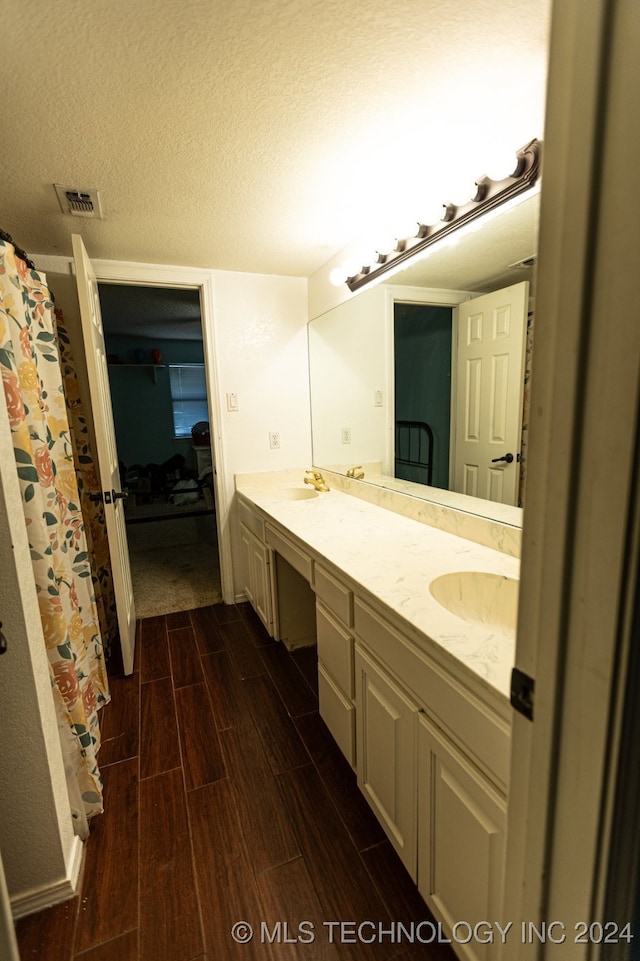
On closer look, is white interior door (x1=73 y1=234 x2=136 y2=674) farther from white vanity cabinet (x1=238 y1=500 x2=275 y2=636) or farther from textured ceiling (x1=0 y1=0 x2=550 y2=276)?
white vanity cabinet (x1=238 y1=500 x2=275 y2=636)

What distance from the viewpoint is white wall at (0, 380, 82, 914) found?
0.99 m

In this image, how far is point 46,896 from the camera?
1122mm

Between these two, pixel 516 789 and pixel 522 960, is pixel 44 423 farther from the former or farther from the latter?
pixel 522 960

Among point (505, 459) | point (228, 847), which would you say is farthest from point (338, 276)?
point (228, 847)

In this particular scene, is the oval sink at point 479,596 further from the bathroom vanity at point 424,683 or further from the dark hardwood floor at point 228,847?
the dark hardwood floor at point 228,847

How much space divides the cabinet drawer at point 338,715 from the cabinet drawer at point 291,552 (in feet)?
1.20

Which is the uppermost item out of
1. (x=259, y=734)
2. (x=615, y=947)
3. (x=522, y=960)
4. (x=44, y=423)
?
(x=44, y=423)

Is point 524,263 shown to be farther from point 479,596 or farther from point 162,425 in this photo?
point 162,425

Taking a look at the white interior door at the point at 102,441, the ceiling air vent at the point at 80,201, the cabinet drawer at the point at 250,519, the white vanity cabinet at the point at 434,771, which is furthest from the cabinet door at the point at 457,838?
the ceiling air vent at the point at 80,201

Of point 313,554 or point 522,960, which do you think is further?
point 313,554

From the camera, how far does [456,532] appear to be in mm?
1626

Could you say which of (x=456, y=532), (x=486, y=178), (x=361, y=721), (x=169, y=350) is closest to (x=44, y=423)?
(x=361, y=721)

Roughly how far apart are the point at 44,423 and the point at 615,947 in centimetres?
173

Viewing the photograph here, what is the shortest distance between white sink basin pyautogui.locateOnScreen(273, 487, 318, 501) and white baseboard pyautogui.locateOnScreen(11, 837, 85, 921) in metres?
1.80
